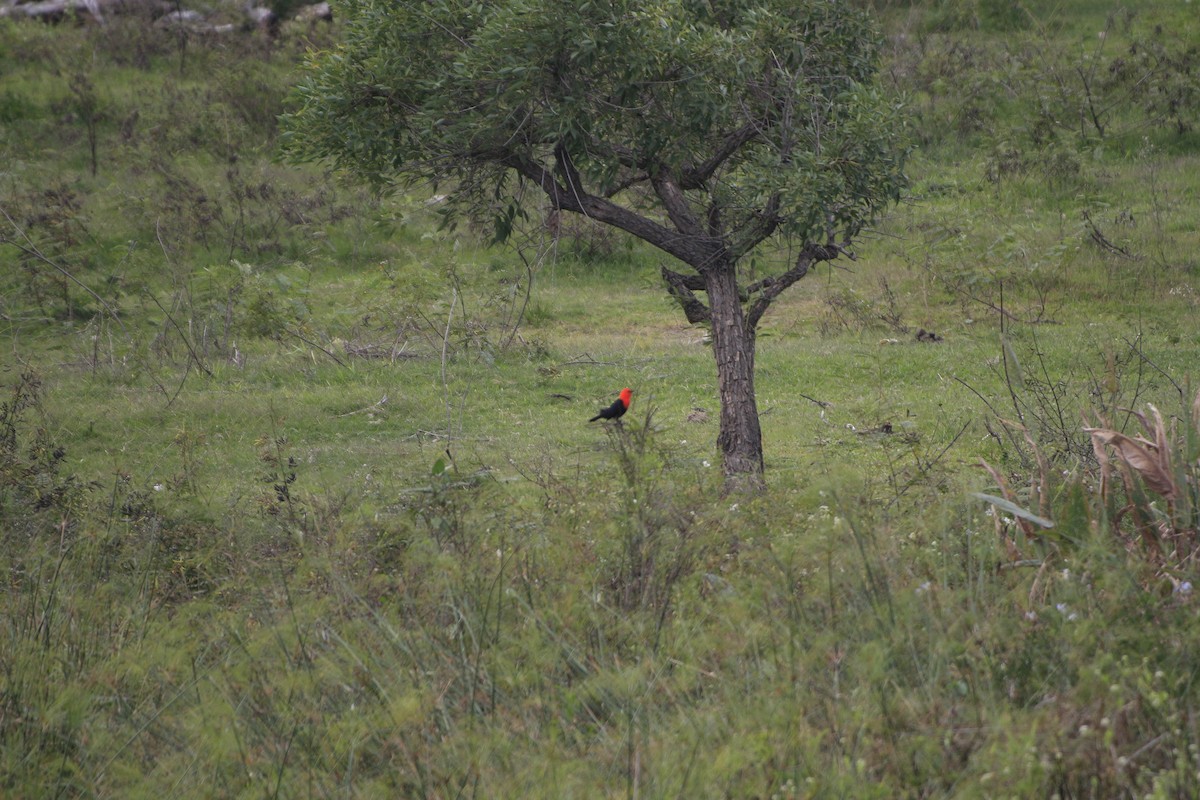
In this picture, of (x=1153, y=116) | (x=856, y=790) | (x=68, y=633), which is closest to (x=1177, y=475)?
(x=856, y=790)

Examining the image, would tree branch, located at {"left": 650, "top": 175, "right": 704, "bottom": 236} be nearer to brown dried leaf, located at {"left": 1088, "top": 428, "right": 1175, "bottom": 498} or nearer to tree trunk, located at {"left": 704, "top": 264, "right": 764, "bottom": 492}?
tree trunk, located at {"left": 704, "top": 264, "right": 764, "bottom": 492}

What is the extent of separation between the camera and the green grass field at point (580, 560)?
2959 millimetres

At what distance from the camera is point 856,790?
2.68m

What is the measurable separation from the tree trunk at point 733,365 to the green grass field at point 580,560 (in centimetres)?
49

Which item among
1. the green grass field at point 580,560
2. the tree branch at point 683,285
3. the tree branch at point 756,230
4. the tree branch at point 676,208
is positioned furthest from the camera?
the tree branch at point 683,285

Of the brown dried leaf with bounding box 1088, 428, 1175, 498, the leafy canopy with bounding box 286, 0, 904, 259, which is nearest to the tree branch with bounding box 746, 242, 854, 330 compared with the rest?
the leafy canopy with bounding box 286, 0, 904, 259

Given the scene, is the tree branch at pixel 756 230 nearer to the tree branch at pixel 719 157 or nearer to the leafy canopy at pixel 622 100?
the leafy canopy at pixel 622 100

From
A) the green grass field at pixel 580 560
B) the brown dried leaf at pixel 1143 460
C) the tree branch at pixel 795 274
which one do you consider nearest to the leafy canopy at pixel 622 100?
the tree branch at pixel 795 274

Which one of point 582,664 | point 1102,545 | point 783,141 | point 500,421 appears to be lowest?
point 500,421

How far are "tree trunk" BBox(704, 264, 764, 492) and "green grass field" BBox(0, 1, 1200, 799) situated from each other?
49 centimetres

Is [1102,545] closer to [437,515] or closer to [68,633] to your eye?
[437,515]

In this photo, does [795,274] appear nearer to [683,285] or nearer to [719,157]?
[683,285]

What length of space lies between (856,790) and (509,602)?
1.58 meters

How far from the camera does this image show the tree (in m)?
6.46
